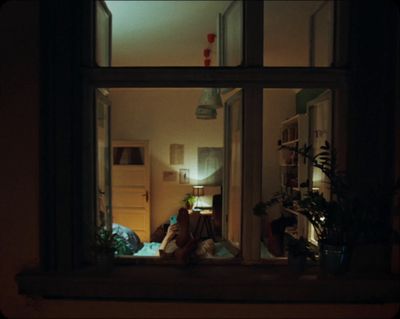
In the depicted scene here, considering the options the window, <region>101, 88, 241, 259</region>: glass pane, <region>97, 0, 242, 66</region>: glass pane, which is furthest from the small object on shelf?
the window

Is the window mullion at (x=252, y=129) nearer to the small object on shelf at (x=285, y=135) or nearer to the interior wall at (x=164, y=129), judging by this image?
the small object on shelf at (x=285, y=135)

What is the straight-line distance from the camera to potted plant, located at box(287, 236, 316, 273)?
63.3 inches

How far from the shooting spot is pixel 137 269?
5.52 ft

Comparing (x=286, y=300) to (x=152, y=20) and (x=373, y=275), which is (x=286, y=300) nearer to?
(x=373, y=275)

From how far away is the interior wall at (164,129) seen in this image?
5.39 meters

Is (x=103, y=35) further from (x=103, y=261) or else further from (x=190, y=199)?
(x=190, y=199)

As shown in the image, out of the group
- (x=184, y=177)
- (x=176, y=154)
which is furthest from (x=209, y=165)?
(x=176, y=154)

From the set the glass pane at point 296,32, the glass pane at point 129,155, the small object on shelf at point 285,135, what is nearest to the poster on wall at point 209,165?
the glass pane at point 129,155

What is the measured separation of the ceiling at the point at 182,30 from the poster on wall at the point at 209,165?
2294 millimetres

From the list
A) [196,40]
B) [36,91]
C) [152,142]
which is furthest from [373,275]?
[152,142]

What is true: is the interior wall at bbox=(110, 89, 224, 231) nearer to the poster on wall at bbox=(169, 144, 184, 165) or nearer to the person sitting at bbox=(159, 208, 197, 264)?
the poster on wall at bbox=(169, 144, 184, 165)

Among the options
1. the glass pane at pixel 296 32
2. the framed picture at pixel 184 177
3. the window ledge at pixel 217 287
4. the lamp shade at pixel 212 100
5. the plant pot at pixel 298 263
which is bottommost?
the window ledge at pixel 217 287

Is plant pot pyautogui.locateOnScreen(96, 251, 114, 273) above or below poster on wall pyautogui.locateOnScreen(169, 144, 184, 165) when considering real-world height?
below

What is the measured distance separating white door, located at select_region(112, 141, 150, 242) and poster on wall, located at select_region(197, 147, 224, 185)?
0.89 metres
